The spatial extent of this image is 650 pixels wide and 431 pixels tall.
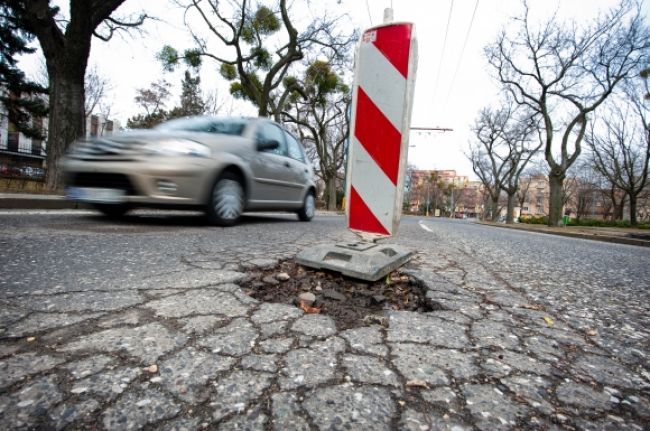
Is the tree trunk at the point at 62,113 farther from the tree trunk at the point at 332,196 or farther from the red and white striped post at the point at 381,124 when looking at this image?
the tree trunk at the point at 332,196

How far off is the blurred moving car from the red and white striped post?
197cm

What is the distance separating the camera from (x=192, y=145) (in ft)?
11.0

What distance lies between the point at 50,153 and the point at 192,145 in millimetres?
5317

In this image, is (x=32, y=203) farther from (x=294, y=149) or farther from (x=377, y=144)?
(x=377, y=144)

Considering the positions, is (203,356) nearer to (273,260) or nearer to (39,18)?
(273,260)

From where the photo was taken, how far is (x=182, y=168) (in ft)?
10.6

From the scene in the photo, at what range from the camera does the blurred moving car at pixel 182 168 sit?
3.14 meters

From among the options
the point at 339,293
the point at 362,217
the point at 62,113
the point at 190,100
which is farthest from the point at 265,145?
the point at 190,100

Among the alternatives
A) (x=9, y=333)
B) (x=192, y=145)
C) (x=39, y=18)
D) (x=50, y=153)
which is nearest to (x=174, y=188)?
(x=192, y=145)

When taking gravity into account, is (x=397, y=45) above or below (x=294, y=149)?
above

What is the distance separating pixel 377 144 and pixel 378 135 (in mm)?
55

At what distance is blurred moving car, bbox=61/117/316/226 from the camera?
314cm

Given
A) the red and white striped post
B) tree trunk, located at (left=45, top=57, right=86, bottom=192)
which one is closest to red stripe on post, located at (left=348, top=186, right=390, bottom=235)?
the red and white striped post

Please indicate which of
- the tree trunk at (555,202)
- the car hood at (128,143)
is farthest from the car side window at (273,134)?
the tree trunk at (555,202)
